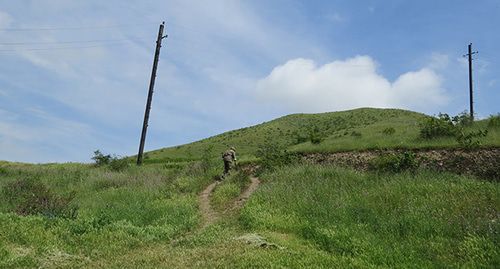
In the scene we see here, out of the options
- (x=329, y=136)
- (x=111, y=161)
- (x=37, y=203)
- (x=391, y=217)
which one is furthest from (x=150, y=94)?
(x=391, y=217)

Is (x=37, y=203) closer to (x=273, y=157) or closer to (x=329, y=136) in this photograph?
(x=273, y=157)

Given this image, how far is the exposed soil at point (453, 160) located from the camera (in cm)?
1711

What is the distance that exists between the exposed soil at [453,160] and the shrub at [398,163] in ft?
1.43

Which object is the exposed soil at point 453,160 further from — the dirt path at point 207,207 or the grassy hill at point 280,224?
the dirt path at point 207,207

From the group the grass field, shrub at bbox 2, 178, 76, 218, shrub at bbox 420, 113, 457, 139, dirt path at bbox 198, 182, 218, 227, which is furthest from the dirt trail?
shrub at bbox 420, 113, 457, 139

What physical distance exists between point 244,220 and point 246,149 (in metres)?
43.7

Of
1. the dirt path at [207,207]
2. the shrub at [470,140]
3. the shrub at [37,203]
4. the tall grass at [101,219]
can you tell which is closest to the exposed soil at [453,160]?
the shrub at [470,140]

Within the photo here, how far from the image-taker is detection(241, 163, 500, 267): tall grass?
8.88 m

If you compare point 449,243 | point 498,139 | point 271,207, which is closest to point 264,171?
point 271,207

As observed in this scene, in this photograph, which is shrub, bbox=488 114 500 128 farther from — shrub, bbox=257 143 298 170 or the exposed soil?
shrub, bbox=257 143 298 170

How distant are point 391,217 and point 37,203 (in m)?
11.6

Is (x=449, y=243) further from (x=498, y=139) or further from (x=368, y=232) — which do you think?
(x=498, y=139)

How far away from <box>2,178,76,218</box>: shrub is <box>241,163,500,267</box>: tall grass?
238 inches

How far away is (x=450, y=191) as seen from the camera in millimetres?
13258
